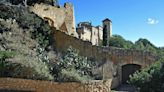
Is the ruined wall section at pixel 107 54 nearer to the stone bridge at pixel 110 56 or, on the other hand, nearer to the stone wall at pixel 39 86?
the stone bridge at pixel 110 56

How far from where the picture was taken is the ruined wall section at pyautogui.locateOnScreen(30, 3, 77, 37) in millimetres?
30656

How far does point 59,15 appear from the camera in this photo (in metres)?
32.9

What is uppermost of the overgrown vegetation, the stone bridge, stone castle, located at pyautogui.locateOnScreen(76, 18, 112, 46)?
stone castle, located at pyautogui.locateOnScreen(76, 18, 112, 46)

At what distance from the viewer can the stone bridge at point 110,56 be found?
27.3 meters

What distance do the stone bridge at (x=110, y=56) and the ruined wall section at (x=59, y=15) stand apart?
338cm

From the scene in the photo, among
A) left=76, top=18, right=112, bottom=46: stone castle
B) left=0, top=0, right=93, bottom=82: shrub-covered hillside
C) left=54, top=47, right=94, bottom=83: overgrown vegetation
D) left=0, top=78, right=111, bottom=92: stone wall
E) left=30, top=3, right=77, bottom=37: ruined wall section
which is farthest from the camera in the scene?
left=76, top=18, right=112, bottom=46: stone castle

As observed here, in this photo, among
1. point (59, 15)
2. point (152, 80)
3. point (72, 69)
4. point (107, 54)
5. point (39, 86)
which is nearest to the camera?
point (39, 86)

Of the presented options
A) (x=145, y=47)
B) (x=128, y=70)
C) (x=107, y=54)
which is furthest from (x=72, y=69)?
(x=145, y=47)

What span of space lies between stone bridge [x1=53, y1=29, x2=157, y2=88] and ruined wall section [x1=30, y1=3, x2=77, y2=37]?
3.38 metres

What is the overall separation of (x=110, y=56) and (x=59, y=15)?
7689 mm

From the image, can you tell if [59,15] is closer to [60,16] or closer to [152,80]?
[60,16]

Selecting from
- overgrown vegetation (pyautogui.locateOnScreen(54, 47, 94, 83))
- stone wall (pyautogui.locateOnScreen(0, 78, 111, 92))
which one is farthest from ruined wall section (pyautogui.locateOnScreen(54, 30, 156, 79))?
stone wall (pyautogui.locateOnScreen(0, 78, 111, 92))

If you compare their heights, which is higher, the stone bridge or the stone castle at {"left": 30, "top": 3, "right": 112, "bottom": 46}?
the stone castle at {"left": 30, "top": 3, "right": 112, "bottom": 46}

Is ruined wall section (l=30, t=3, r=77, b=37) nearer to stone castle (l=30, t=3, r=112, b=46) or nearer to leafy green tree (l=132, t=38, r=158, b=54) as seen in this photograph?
stone castle (l=30, t=3, r=112, b=46)
